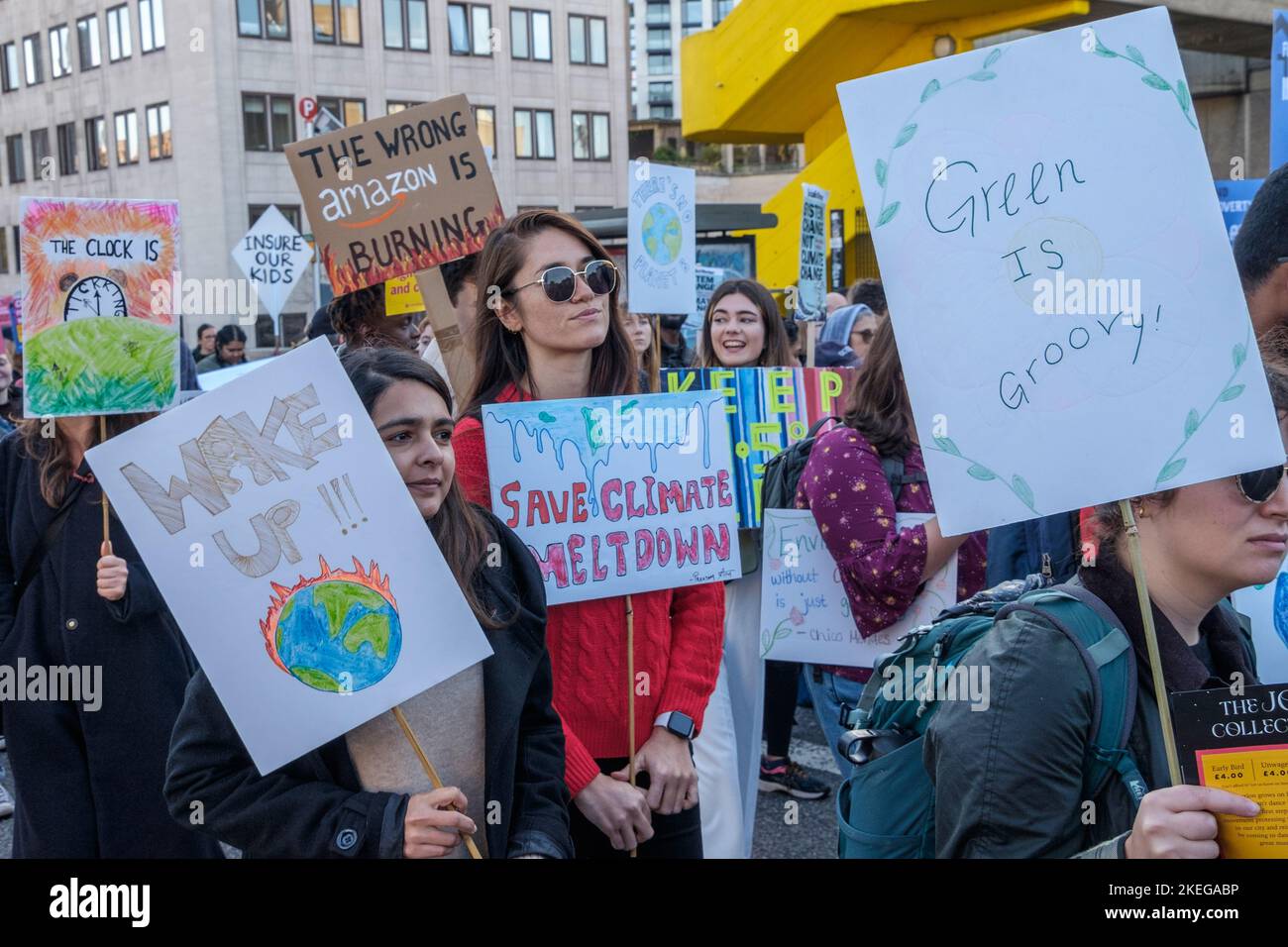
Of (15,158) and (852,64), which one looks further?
(15,158)

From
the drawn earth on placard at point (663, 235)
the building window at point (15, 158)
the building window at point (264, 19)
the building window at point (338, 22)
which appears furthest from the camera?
the building window at point (15, 158)

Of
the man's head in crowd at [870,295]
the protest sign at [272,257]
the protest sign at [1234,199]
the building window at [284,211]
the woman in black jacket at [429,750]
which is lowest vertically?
the woman in black jacket at [429,750]

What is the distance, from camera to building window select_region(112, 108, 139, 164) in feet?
127

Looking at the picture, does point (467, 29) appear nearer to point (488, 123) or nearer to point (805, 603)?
point (488, 123)

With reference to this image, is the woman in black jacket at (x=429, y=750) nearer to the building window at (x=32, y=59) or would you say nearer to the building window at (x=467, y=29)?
the building window at (x=467, y=29)

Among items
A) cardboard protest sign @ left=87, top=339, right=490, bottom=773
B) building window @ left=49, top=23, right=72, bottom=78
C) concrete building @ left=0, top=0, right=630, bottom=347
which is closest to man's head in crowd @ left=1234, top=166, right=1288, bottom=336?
cardboard protest sign @ left=87, top=339, right=490, bottom=773

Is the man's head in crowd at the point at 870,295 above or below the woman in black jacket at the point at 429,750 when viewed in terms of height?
above

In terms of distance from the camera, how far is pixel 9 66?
43500 mm

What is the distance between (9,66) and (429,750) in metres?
48.3

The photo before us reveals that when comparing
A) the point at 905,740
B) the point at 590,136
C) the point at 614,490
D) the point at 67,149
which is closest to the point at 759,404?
the point at 614,490

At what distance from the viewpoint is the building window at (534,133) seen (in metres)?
41.9

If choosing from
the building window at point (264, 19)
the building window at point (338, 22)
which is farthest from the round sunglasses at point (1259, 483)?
the building window at point (338, 22)

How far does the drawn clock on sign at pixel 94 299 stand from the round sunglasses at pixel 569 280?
123 centimetres

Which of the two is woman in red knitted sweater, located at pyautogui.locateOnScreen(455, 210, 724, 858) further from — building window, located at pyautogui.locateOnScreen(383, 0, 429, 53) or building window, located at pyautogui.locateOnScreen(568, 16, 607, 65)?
building window, located at pyautogui.locateOnScreen(568, 16, 607, 65)
